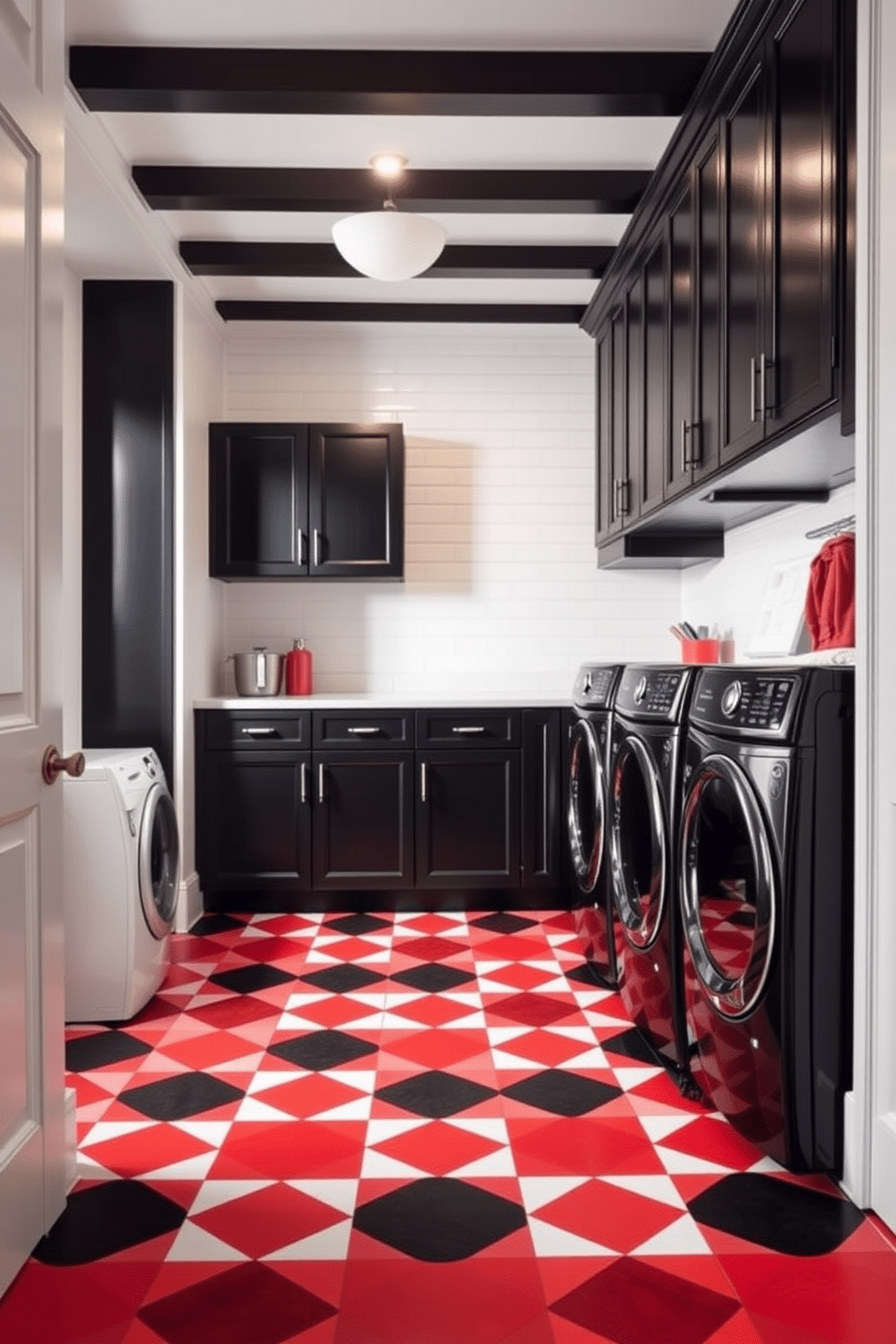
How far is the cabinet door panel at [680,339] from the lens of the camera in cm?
321

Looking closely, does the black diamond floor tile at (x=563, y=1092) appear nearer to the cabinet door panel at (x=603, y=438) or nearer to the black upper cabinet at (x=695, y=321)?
the black upper cabinet at (x=695, y=321)

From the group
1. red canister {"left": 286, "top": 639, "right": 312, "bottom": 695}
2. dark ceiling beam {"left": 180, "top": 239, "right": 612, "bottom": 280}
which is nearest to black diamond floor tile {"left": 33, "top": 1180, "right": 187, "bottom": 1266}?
red canister {"left": 286, "top": 639, "right": 312, "bottom": 695}

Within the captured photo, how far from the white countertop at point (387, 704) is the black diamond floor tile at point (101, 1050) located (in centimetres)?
160

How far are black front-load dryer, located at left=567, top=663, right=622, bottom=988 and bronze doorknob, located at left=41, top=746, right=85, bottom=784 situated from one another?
1.82m

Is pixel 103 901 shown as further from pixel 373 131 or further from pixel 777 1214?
pixel 373 131

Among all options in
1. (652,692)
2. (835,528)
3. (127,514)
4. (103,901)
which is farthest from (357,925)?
(835,528)

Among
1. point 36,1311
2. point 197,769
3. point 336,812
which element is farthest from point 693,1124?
point 197,769

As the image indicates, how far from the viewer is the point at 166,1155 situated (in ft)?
7.51

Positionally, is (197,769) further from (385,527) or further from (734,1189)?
(734,1189)

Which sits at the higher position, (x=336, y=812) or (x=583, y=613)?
(x=583, y=613)

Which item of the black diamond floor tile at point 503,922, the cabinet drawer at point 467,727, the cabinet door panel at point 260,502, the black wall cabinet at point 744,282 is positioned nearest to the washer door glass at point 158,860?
the cabinet drawer at point 467,727

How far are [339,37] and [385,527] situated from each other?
2211 millimetres

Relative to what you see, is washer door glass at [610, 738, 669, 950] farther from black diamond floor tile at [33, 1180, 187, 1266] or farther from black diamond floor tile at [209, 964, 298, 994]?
black diamond floor tile at [33, 1180, 187, 1266]

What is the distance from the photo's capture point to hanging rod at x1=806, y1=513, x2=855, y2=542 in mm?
3082
